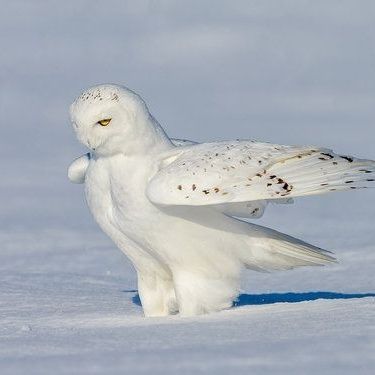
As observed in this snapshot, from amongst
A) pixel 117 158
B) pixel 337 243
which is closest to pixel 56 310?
pixel 117 158

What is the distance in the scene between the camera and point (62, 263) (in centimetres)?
1064

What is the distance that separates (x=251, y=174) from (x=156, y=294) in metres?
1.03

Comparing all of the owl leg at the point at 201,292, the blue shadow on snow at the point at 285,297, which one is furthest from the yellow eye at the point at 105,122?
the blue shadow on snow at the point at 285,297

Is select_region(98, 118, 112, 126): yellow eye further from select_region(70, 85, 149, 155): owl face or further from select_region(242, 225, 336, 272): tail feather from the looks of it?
select_region(242, 225, 336, 272): tail feather

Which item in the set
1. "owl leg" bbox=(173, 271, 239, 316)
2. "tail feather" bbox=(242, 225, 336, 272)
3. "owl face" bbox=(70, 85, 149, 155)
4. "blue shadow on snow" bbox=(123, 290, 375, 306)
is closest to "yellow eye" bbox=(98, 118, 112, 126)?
"owl face" bbox=(70, 85, 149, 155)

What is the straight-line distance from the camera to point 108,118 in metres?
7.28

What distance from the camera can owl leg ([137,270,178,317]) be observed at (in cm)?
782

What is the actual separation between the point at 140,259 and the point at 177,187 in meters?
0.78

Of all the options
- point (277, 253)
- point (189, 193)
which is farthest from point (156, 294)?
point (189, 193)

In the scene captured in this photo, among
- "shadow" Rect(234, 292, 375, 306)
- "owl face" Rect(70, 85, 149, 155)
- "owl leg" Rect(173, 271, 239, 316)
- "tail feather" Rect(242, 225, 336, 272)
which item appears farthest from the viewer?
"shadow" Rect(234, 292, 375, 306)

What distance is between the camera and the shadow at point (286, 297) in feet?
27.5

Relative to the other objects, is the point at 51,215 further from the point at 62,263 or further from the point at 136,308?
the point at 136,308

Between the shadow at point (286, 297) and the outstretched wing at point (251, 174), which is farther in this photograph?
the shadow at point (286, 297)

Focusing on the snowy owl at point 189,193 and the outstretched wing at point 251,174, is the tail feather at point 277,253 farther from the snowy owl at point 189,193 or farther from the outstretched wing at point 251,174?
the outstretched wing at point 251,174
